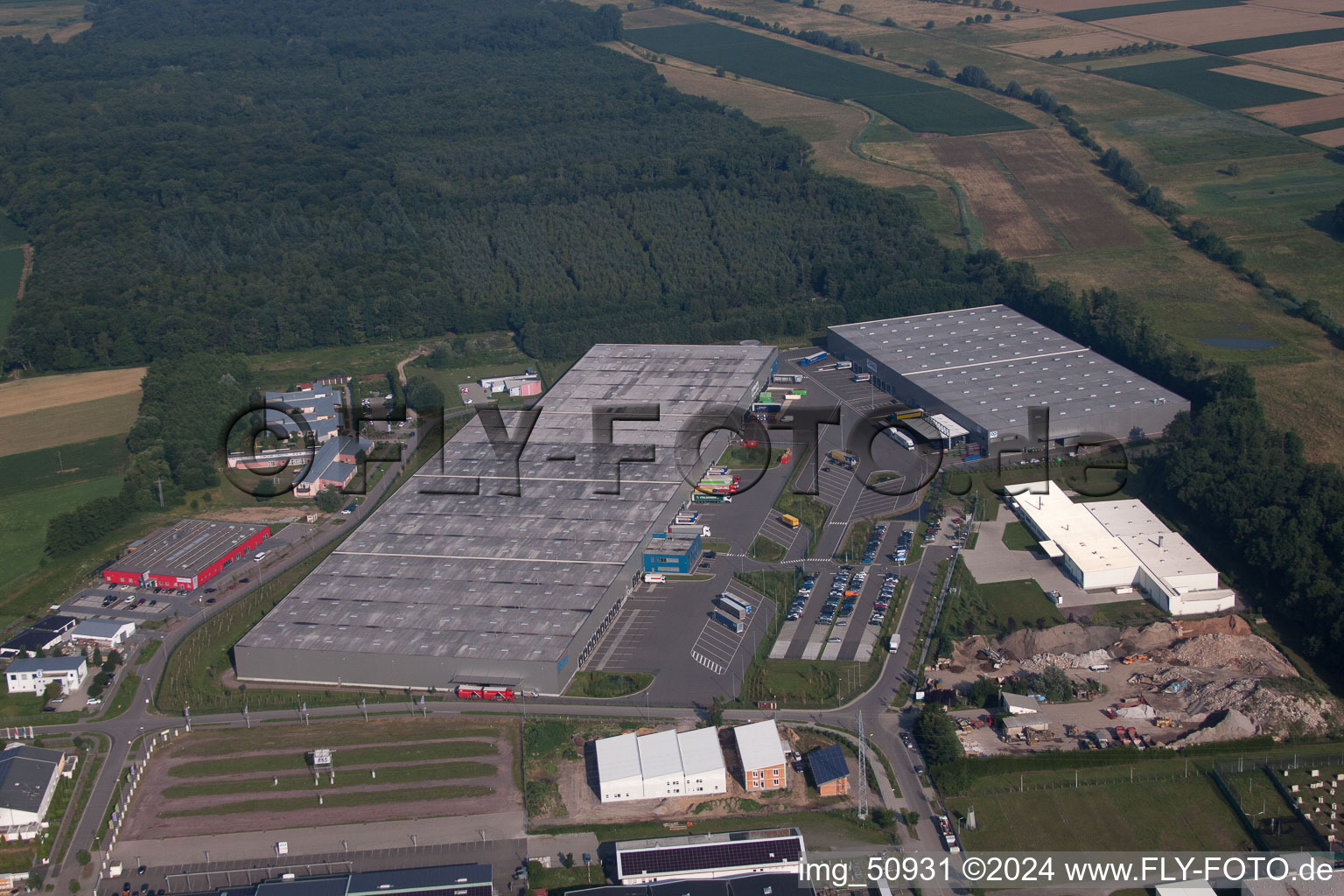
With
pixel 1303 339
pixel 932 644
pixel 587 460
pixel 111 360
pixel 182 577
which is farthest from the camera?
pixel 111 360

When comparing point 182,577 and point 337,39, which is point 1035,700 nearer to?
point 182,577

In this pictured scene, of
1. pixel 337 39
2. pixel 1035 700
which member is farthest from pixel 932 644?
pixel 337 39

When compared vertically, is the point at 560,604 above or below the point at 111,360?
above

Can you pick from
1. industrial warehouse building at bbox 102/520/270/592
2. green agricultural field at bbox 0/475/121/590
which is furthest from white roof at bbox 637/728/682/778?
green agricultural field at bbox 0/475/121/590

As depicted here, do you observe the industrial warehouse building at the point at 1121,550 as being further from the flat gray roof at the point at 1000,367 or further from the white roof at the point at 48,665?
the white roof at the point at 48,665

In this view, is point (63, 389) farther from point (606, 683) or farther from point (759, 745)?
point (759, 745)

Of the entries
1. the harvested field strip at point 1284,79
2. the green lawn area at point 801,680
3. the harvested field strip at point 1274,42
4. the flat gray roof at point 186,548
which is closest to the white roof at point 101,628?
the flat gray roof at point 186,548
